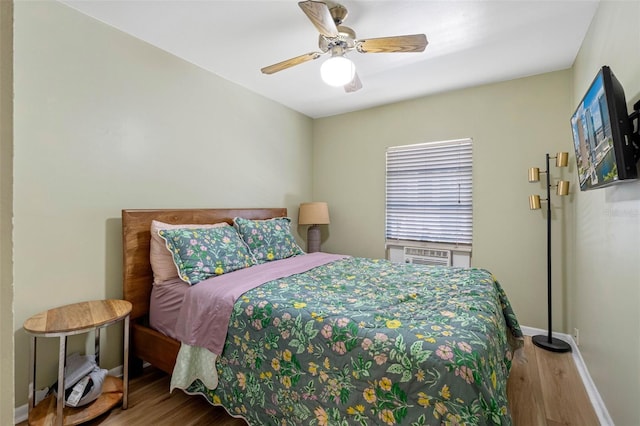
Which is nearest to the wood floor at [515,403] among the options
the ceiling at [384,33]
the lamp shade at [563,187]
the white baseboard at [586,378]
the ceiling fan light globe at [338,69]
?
the white baseboard at [586,378]

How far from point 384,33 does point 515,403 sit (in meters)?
2.75

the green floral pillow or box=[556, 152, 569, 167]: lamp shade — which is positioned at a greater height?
box=[556, 152, 569, 167]: lamp shade

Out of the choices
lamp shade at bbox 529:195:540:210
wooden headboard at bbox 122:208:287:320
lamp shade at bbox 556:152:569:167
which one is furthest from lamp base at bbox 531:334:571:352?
wooden headboard at bbox 122:208:287:320

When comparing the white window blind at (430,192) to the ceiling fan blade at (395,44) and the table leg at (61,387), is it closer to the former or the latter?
the ceiling fan blade at (395,44)

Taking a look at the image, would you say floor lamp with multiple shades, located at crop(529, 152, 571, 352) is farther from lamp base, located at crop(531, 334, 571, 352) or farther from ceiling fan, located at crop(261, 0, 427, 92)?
ceiling fan, located at crop(261, 0, 427, 92)

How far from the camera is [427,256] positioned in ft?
11.5

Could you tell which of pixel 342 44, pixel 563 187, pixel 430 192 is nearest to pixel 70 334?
pixel 342 44

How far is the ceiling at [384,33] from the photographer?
1975mm

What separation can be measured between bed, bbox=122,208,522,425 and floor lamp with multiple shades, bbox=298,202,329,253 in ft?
4.54

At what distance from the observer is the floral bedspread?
1119mm

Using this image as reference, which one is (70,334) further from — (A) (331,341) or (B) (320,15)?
(B) (320,15)

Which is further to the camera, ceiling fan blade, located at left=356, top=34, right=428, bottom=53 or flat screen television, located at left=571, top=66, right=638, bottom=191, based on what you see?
ceiling fan blade, located at left=356, top=34, right=428, bottom=53

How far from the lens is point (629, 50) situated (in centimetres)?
143

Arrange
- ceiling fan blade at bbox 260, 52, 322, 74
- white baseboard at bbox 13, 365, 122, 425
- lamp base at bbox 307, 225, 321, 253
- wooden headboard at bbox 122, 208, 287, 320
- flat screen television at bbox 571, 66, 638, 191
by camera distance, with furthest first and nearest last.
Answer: lamp base at bbox 307, 225, 321, 253, wooden headboard at bbox 122, 208, 287, 320, ceiling fan blade at bbox 260, 52, 322, 74, white baseboard at bbox 13, 365, 122, 425, flat screen television at bbox 571, 66, 638, 191
